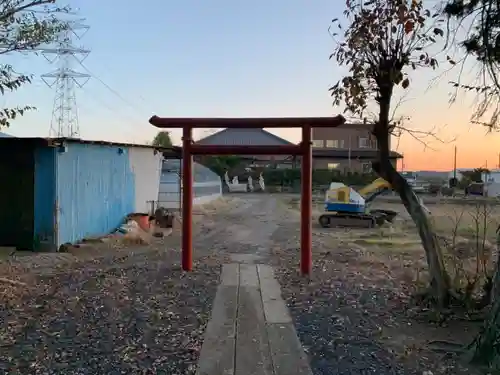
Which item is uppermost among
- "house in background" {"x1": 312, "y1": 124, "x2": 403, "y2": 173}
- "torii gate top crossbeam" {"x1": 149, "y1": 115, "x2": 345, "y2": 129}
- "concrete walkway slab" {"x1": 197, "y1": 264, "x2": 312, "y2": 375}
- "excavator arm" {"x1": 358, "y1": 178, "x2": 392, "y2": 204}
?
"house in background" {"x1": 312, "y1": 124, "x2": 403, "y2": 173}

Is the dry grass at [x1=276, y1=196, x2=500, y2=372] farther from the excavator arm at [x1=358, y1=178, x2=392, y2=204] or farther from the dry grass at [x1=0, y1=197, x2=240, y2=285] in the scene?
the dry grass at [x1=0, y1=197, x2=240, y2=285]

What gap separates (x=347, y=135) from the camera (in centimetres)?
5225

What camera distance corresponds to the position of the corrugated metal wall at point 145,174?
54.3 ft

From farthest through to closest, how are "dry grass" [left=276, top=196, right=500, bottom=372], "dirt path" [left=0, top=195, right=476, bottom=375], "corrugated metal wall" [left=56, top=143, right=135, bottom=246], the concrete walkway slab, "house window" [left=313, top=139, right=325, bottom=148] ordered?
"house window" [left=313, top=139, right=325, bottom=148], "corrugated metal wall" [left=56, top=143, right=135, bottom=246], "dry grass" [left=276, top=196, right=500, bottom=372], "dirt path" [left=0, top=195, right=476, bottom=375], the concrete walkway slab

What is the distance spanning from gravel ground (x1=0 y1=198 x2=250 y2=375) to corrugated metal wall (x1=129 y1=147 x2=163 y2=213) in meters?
7.34

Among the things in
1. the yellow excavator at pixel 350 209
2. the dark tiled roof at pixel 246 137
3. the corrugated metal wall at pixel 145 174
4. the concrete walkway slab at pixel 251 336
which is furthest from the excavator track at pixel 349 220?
the dark tiled roof at pixel 246 137

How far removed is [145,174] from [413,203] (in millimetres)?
12484

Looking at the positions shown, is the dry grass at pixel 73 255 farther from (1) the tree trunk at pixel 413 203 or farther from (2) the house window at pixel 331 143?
(2) the house window at pixel 331 143

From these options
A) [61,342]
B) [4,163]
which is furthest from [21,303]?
[4,163]

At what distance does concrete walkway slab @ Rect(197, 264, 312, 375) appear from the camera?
4203 millimetres

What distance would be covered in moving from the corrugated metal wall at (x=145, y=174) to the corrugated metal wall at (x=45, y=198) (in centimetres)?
480

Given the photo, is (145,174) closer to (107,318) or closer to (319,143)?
(107,318)

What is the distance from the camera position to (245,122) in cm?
827

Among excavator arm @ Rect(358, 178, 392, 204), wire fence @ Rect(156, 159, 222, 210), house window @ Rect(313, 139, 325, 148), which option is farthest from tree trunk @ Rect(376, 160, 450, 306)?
house window @ Rect(313, 139, 325, 148)
